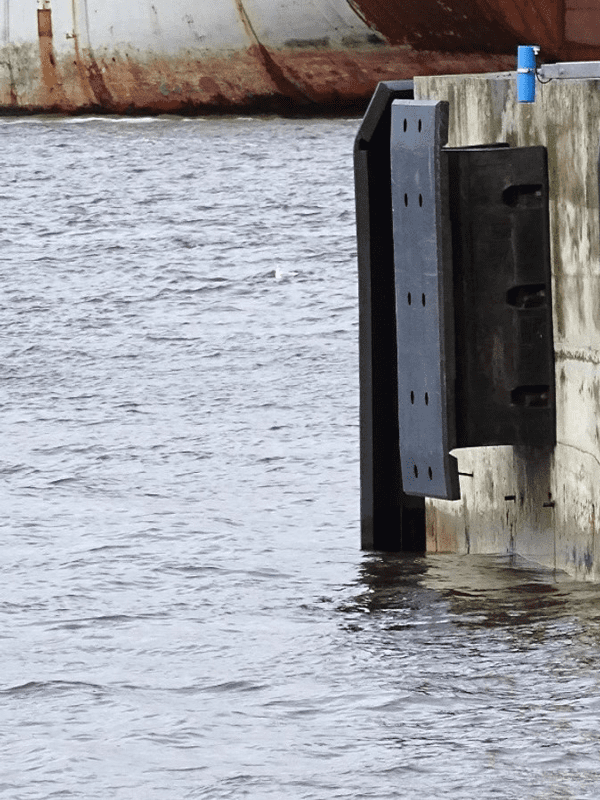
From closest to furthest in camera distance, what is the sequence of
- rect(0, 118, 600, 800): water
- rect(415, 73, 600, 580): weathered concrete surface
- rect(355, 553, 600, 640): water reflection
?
rect(0, 118, 600, 800): water < rect(415, 73, 600, 580): weathered concrete surface < rect(355, 553, 600, 640): water reflection

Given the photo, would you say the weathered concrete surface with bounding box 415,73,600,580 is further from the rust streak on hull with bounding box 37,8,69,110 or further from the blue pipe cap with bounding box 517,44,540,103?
the rust streak on hull with bounding box 37,8,69,110

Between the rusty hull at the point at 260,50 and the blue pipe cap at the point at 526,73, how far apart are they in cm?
3332

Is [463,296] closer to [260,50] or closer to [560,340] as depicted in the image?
[560,340]

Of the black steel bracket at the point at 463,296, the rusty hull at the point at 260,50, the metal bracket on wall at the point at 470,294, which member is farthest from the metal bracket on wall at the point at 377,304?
the rusty hull at the point at 260,50

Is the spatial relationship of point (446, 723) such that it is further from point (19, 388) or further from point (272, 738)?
point (19, 388)

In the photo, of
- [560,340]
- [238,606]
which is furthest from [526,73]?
[238,606]

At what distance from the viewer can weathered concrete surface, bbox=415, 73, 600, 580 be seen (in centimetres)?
700

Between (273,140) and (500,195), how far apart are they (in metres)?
36.7

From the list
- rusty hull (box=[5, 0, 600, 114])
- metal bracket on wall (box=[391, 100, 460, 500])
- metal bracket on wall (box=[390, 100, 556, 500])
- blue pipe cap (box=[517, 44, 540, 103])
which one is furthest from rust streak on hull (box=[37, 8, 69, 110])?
blue pipe cap (box=[517, 44, 540, 103])

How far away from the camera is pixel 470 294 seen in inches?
297

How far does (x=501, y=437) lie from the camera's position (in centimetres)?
750

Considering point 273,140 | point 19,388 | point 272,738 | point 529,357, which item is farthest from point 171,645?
point 273,140

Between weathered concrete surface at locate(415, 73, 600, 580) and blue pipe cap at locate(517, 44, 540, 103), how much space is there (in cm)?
5

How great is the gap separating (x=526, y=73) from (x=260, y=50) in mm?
40752
